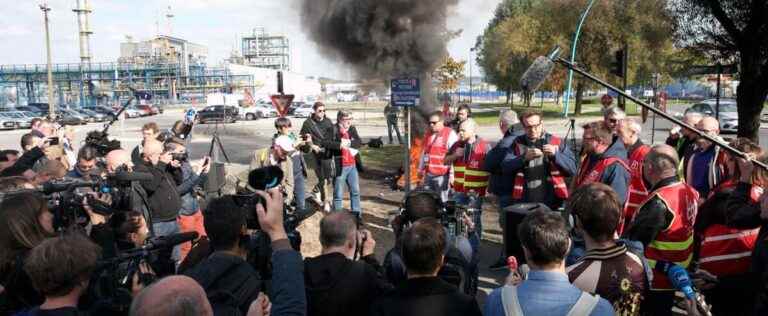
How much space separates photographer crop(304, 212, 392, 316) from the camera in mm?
2740

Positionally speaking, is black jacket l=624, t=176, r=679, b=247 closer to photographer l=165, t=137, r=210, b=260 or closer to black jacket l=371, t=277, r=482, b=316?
black jacket l=371, t=277, r=482, b=316

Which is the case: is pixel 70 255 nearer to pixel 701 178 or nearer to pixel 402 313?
pixel 402 313

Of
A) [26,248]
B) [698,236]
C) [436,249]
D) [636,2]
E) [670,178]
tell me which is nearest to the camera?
[436,249]

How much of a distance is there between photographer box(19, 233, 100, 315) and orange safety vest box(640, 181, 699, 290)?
2.95 m

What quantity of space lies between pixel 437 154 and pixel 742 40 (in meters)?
4.99

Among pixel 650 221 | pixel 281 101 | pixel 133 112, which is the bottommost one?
pixel 133 112

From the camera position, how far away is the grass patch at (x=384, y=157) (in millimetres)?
14484

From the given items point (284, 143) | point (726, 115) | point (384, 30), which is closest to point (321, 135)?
point (284, 143)

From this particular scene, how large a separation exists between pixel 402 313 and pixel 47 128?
682cm

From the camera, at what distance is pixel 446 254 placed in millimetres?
3275

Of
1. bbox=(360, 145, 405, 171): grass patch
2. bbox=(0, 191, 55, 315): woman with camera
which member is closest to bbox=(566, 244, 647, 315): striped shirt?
bbox=(0, 191, 55, 315): woman with camera

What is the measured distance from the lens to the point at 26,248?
2.96 meters

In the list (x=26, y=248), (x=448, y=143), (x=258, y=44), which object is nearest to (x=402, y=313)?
(x=26, y=248)

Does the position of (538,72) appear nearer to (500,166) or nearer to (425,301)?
(425,301)
